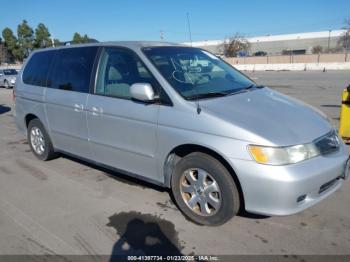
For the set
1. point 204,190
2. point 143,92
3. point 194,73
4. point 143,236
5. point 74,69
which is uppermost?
point 74,69

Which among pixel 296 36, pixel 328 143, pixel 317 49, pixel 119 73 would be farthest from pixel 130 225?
pixel 296 36

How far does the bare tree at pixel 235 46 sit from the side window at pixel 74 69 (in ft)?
259

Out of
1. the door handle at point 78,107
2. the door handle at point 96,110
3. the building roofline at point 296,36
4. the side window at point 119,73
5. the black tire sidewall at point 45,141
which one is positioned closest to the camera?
the side window at point 119,73

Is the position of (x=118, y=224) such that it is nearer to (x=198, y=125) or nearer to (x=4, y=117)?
(x=198, y=125)

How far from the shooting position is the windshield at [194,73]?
369cm

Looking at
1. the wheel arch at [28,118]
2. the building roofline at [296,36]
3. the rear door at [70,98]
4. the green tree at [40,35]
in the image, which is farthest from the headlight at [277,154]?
the building roofline at [296,36]

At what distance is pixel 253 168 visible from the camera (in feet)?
9.76

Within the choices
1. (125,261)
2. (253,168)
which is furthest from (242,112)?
(125,261)

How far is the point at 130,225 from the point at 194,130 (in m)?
1.20

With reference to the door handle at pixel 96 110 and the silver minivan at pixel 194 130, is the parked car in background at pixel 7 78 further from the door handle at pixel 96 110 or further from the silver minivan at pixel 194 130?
the door handle at pixel 96 110

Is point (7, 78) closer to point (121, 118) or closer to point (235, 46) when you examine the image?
point (121, 118)

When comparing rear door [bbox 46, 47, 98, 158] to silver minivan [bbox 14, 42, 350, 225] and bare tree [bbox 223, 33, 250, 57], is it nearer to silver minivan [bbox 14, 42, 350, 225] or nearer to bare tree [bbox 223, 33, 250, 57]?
silver minivan [bbox 14, 42, 350, 225]

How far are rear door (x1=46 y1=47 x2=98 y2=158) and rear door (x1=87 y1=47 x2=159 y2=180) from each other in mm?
198

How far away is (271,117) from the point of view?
329 centimetres
